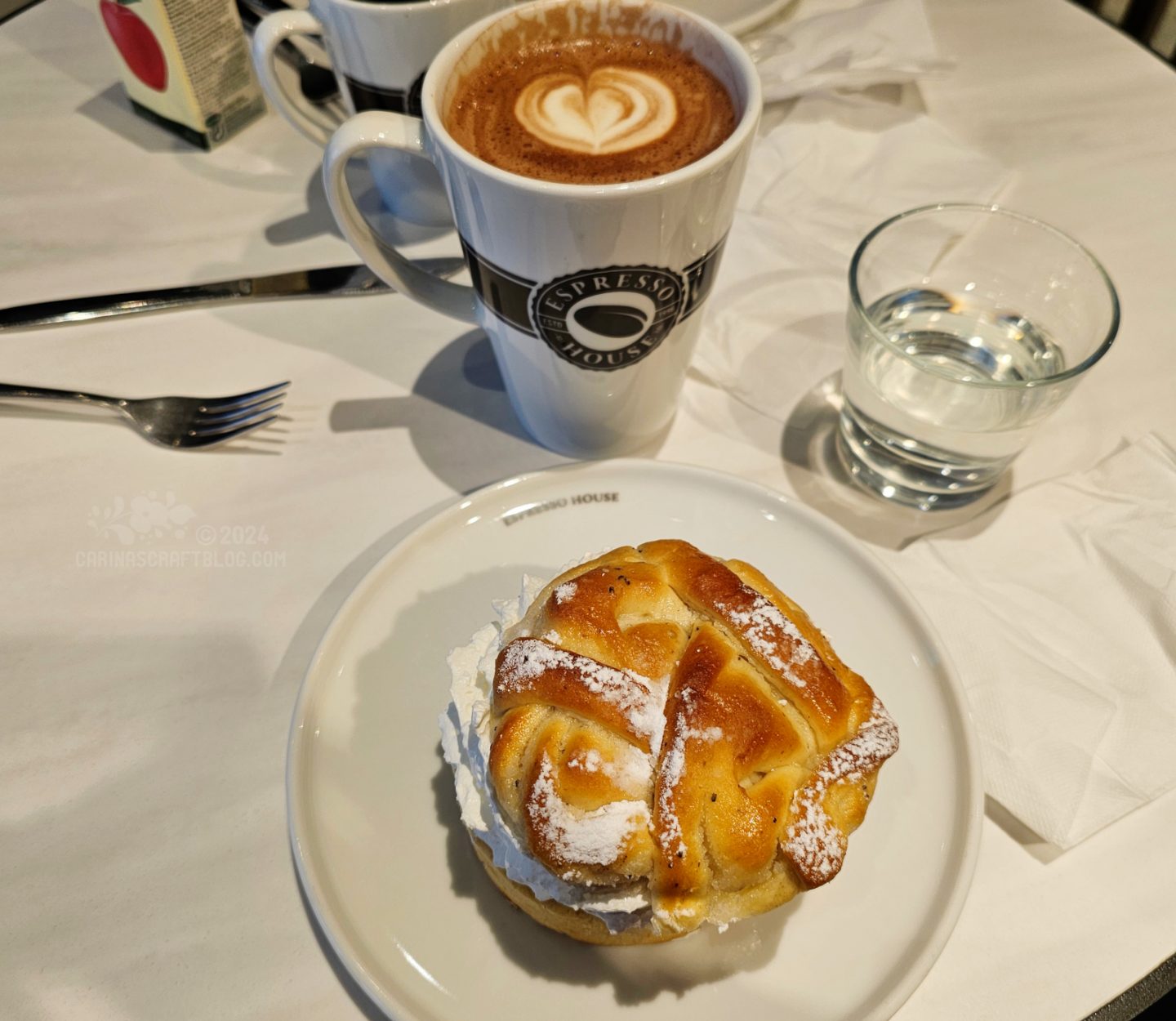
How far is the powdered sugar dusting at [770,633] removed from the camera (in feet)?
2.11

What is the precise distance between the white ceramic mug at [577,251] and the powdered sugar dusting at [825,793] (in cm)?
42

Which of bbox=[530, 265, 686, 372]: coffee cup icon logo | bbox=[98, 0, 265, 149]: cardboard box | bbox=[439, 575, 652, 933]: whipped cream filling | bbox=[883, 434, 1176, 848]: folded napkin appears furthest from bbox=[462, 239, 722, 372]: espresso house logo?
bbox=[98, 0, 265, 149]: cardboard box

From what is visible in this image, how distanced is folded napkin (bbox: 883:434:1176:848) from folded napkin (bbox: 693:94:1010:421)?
1.00 ft

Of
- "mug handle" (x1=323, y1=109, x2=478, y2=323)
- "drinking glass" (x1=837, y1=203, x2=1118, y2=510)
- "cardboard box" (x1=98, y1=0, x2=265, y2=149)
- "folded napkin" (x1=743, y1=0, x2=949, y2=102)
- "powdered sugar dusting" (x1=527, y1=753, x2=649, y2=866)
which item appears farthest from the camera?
"folded napkin" (x1=743, y1=0, x2=949, y2=102)

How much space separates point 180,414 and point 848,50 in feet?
3.77

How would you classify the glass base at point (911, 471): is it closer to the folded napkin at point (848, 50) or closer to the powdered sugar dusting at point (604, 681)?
the powdered sugar dusting at point (604, 681)

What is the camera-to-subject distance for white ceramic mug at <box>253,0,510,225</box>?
3.07 feet

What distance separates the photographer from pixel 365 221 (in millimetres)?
896

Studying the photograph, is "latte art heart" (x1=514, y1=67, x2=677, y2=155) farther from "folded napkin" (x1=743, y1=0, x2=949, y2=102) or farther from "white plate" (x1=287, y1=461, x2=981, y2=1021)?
"folded napkin" (x1=743, y1=0, x2=949, y2=102)

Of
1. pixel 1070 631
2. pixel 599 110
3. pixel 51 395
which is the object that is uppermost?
pixel 599 110

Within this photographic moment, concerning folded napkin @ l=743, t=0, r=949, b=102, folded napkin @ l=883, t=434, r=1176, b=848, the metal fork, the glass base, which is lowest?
folded napkin @ l=883, t=434, r=1176, b=848

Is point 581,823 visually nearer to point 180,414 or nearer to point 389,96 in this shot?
point 180,414

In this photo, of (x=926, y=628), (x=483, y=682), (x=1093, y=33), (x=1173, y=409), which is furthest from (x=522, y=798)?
(x=1093, y=33)

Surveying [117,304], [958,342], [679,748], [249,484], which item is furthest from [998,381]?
[117,304]
